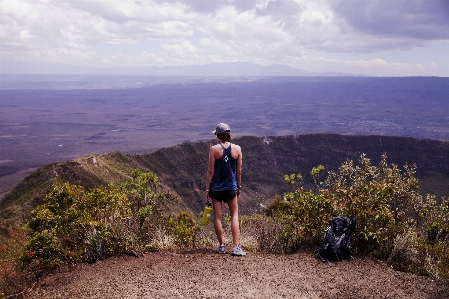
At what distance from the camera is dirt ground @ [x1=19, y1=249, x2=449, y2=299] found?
15.9ft

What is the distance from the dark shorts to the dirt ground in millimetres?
945

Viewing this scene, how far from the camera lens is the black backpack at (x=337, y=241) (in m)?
5.91

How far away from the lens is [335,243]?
5910 mm

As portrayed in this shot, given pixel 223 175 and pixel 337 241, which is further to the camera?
pixel 223 175

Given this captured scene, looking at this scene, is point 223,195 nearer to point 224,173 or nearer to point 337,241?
point 224,173

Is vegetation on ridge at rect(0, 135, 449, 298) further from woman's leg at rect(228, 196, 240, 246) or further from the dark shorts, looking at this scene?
the dark shorts

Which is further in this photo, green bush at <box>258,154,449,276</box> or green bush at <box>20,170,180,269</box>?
green bush at <box>258,154,449,276</box>

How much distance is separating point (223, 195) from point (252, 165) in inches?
2667

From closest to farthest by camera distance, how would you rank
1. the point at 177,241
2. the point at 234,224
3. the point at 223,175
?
1. the point at 223,175
2. the point at 234,224
3. the point at 177,241

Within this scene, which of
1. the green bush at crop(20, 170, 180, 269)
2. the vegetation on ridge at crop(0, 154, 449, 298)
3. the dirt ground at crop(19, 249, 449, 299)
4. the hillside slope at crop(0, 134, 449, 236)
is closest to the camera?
the dirt ground at crop(19, 249, 449, 299)

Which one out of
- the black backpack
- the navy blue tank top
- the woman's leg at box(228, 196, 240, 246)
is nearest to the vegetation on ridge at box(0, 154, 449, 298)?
the black backpack

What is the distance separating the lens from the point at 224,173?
19.7ft

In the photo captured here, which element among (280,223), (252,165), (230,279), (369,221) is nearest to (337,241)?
(369,221)

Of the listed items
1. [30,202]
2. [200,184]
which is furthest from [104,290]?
[200,184]
